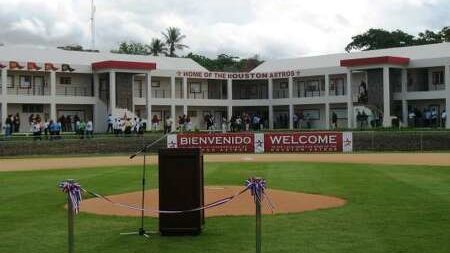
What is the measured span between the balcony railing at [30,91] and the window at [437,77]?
111 ft

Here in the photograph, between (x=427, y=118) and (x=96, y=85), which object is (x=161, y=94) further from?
(x=427, y=118)

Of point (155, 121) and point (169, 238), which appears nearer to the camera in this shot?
point (169, 238)

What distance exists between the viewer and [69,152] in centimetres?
4266

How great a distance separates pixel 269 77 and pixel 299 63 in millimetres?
4194

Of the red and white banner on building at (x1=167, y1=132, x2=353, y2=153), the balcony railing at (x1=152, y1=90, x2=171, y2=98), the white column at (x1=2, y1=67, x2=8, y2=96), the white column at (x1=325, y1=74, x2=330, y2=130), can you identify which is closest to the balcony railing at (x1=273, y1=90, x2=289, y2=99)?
the white column at (x1=325, y1=74, x2=330, y2=130)

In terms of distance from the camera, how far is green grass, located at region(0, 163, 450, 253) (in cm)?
1019

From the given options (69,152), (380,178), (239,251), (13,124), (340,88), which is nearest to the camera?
(239,251)

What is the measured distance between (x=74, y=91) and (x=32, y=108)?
13.4 feet

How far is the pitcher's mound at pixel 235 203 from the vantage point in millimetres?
14242

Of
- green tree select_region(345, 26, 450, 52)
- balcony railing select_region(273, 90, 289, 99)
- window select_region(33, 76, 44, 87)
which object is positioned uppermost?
green tree select_region(345, 26, 450, 52)

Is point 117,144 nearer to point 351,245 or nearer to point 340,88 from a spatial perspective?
point 340,88

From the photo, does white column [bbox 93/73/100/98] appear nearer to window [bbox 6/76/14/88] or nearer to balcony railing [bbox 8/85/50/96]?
balcony railing [bbox 8/85/50/96]

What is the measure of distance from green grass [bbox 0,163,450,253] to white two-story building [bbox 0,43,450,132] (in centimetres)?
3602

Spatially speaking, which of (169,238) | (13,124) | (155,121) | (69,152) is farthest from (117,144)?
(169,238)
